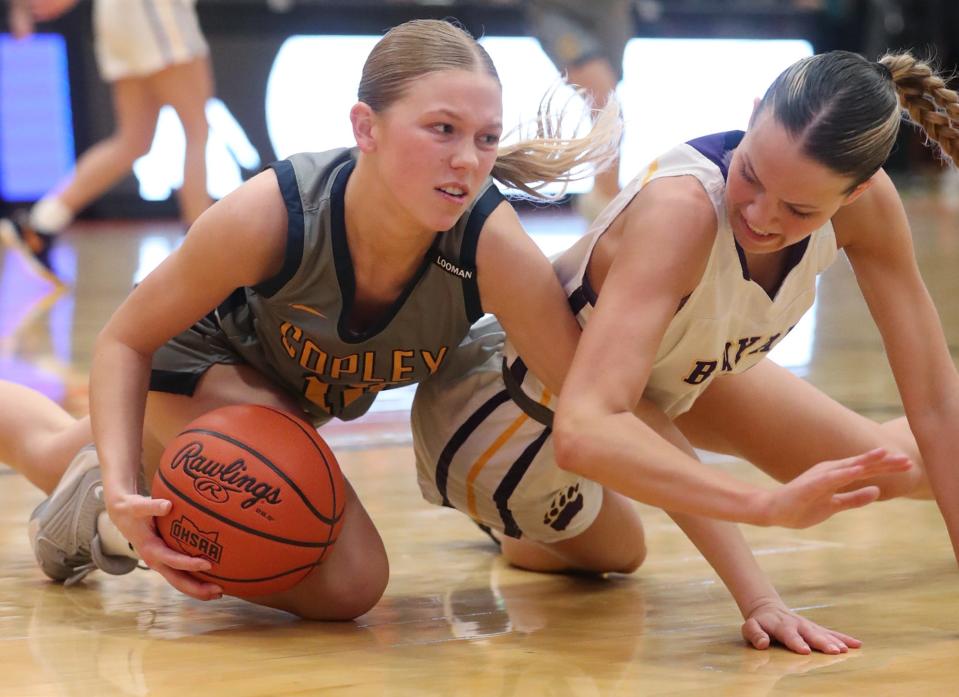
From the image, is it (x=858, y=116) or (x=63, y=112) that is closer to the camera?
(x=858, y=116)

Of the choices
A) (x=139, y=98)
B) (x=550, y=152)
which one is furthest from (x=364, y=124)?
(x=139, y=98)

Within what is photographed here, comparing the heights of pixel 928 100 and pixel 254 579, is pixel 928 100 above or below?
above

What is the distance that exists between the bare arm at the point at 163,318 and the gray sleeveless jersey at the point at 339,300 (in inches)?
1.5

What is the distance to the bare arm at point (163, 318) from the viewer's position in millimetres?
1988

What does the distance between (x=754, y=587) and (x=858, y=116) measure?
693 millimetres

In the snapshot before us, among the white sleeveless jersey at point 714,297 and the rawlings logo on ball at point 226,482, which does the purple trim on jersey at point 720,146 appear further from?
the rawlings logo on ball at point 226,482

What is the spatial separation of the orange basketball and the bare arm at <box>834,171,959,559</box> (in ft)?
2.93

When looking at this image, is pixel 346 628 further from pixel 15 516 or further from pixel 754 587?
pixel 15 516

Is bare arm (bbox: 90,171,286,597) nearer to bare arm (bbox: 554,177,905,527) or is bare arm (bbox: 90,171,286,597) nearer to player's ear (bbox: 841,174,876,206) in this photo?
bare arm (bbox: 554,177,905,527)

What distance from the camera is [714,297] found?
1.99m

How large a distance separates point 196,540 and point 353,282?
45 centimetres

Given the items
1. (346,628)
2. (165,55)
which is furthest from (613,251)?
(165,55)

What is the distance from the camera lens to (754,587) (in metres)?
1.98

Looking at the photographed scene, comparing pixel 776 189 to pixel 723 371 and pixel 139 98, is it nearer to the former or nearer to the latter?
pixel 723 371
